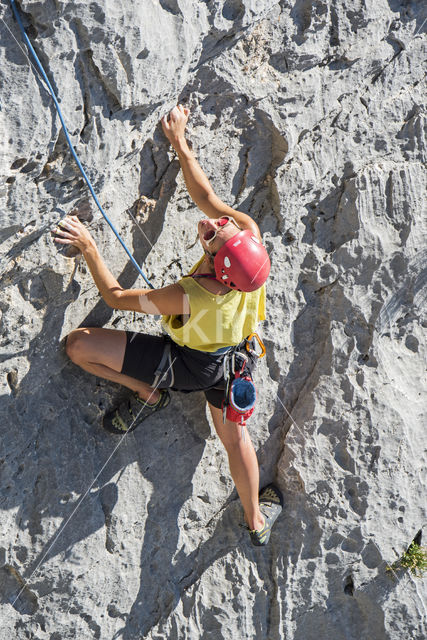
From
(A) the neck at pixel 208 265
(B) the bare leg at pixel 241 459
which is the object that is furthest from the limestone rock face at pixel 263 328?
(A) the neck at pixel 208 265

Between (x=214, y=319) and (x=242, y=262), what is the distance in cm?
44

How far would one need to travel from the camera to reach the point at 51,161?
10.3 ft

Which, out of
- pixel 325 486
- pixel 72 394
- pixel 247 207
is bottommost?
pixel 325 486

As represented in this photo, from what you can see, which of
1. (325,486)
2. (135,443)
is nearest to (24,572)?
(135,443)

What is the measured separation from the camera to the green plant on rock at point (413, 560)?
16.1 ft

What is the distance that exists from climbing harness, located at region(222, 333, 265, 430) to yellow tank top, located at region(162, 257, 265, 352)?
0.17m

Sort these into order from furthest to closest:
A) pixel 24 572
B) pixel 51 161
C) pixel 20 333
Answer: pixel 24 572 → pixel 20 333 → pixel 51 161

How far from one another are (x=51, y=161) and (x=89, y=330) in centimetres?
102

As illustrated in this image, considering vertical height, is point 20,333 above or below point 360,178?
above

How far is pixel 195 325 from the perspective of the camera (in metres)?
3.48

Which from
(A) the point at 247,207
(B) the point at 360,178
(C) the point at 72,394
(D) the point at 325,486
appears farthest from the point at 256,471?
(B) the point at 360,178

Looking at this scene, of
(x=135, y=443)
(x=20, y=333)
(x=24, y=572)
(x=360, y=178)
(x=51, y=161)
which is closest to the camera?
(x=51, y=161)

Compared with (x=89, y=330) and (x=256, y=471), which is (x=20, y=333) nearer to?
(x=89, y=330)

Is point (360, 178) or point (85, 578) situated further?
point (360, 178)
